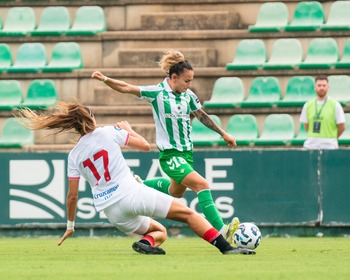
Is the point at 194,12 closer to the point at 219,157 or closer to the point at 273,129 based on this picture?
the point at 273,129

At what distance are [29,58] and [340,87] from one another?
5.26 meters

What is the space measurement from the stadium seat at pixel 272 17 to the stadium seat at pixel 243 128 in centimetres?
206

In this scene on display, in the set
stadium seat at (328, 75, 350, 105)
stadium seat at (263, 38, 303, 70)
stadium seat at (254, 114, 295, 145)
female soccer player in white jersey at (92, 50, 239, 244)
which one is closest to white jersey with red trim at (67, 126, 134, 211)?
female soccer player in white jersey at (92, 50, 239, 244)

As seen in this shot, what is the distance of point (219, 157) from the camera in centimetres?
1433

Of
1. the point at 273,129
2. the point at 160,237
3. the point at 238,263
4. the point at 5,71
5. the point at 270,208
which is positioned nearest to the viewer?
the point at 238,263

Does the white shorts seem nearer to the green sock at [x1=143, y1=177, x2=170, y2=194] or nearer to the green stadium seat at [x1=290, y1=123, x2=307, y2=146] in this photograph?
the green sock at [x1=143, y1=177, x2=170, y2=194]

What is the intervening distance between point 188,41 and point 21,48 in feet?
9.23

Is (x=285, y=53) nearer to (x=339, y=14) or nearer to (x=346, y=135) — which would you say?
(x=339, y=14)

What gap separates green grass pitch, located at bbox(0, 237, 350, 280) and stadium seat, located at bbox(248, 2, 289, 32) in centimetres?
599

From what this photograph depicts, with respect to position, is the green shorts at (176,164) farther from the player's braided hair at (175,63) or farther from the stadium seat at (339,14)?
the stadium seat at (339,14)

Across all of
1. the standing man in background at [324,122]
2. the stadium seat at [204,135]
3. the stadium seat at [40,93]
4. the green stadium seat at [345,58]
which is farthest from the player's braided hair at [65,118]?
the green stadium seat at [345,58]

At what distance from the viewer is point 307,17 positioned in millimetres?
17891

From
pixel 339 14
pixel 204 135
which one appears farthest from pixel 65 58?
pixel 339 14

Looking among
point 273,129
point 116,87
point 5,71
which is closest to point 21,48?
point 5,71
